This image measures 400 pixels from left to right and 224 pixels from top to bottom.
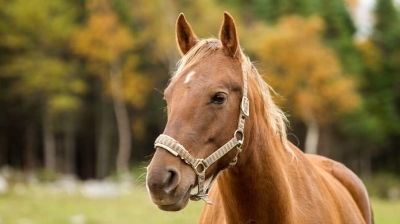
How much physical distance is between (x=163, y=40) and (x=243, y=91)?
92.6 feet

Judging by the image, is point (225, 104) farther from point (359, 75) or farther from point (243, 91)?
point (359, 75)

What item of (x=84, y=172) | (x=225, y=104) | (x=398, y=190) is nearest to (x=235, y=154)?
(x=225, y=104)

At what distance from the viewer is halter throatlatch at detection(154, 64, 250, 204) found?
332 centimetres

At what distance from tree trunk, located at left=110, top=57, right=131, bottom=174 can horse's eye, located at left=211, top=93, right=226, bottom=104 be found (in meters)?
28.6

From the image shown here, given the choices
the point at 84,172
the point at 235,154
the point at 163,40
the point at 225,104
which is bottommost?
the point at 235,154

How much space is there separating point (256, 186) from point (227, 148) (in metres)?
0.41

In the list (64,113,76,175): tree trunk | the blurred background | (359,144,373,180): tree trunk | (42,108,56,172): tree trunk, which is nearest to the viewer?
the blurred background

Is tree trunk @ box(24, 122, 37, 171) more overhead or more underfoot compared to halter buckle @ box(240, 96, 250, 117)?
more overhead

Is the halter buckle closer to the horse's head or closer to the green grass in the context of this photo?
the horse's head

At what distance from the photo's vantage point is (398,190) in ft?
95.0

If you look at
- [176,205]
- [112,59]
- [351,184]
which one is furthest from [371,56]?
[176,205]

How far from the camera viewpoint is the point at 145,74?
34.8m

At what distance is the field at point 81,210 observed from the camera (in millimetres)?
12719

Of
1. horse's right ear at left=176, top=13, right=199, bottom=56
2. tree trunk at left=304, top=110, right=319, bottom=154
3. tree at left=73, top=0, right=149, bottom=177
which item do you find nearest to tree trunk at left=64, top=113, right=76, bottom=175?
tree at left=73, top=0, right=149, bottom=177
